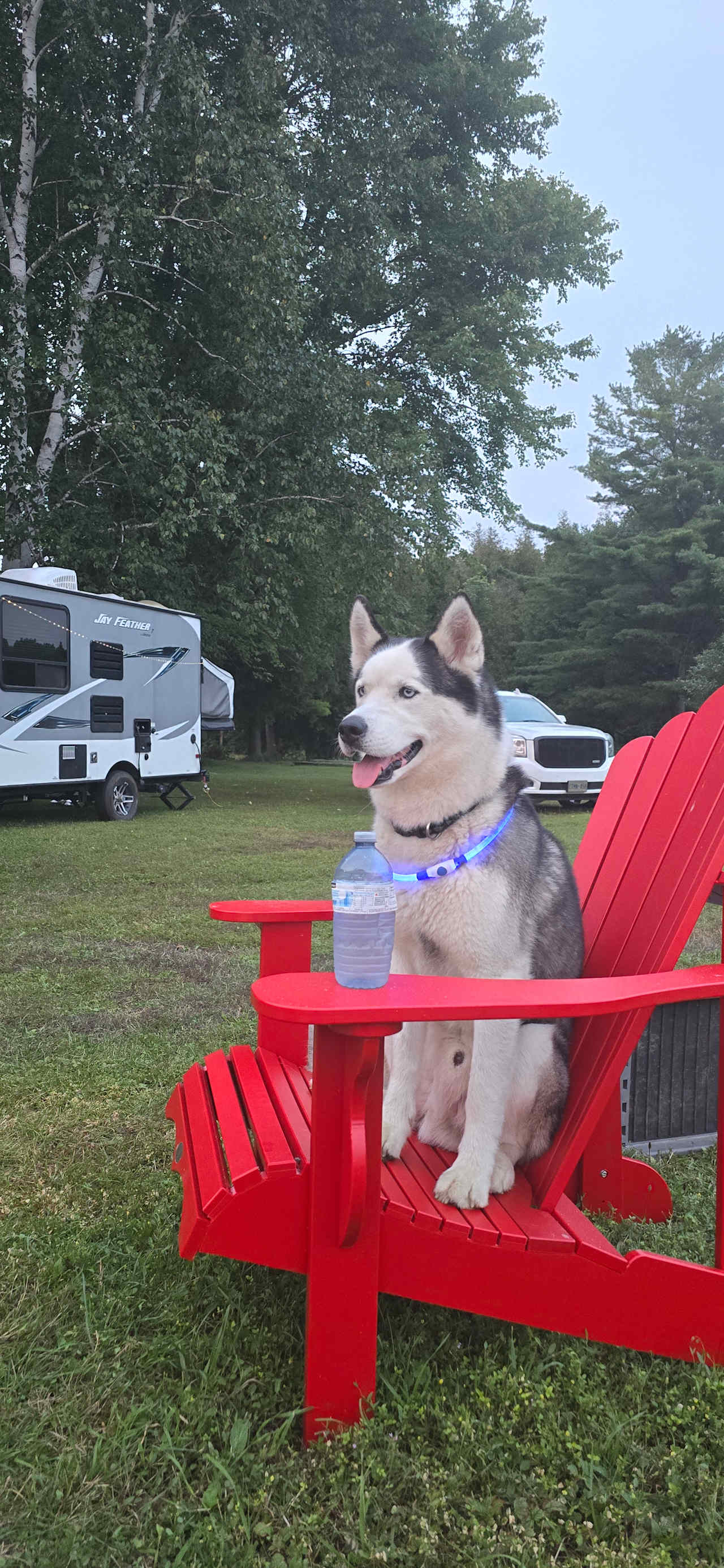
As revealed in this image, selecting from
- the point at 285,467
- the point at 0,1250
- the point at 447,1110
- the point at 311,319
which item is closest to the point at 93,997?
the point at 0,1250

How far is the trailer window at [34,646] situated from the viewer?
10.2m

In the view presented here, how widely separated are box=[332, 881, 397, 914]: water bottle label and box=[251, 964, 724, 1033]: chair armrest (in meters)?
0.13

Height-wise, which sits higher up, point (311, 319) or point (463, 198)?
point (463, 198)

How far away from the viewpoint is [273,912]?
2311mm

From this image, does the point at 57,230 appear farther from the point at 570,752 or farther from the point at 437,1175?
the point at 437,1175

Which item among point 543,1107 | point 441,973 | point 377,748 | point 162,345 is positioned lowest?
point 543,1107

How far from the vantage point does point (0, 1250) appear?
2.25 metres

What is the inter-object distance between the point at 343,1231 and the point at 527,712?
13.5 meters

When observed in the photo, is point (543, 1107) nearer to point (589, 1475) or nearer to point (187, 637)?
point (589, 1475)

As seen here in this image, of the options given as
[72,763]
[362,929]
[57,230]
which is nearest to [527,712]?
[72,763]

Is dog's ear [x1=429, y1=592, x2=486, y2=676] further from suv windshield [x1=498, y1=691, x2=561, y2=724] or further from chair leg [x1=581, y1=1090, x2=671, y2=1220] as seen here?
suv windshield [x1=498, y1=691, x2=561, y2=724]

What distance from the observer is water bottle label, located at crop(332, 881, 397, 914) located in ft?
5.73

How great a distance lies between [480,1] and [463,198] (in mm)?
3925

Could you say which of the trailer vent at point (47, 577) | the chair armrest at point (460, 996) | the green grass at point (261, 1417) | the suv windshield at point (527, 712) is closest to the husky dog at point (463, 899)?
the chair armrest at point (460, 996)
